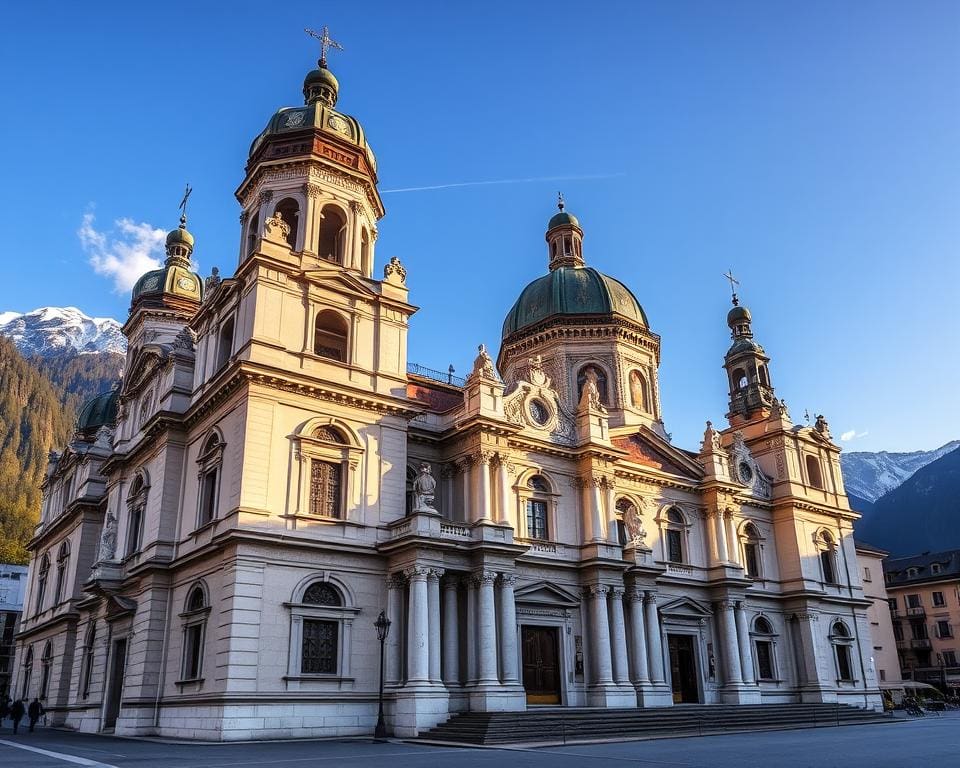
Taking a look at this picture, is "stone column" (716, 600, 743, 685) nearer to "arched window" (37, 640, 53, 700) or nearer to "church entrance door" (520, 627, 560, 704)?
"church entrance door" (520, 627, 560, 704)

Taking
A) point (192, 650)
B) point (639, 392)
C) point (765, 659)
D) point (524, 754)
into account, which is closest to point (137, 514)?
point (192, 650)

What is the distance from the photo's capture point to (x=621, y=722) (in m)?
28.5

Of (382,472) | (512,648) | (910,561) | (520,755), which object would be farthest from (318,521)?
(910,561)

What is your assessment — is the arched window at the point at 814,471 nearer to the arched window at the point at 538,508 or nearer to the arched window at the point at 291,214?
the arched window at the point at 538,508

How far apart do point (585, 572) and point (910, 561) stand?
6226 centimetres

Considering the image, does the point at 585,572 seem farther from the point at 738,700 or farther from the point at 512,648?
the point at 738,700

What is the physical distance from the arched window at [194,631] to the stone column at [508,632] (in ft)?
34.6

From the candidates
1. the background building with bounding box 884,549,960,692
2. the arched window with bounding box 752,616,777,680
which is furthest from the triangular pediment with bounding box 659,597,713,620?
the background building with bounding box 884,549,960,692

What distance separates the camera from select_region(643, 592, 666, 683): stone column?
35594mm

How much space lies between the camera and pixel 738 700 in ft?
126

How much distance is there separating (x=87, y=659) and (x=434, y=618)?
729 inches

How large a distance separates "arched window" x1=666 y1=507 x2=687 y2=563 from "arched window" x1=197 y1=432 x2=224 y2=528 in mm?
22050

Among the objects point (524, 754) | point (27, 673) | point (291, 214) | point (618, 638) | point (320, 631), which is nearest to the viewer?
point (524, 754)

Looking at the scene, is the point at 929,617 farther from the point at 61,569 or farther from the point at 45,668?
the point at 45,668
